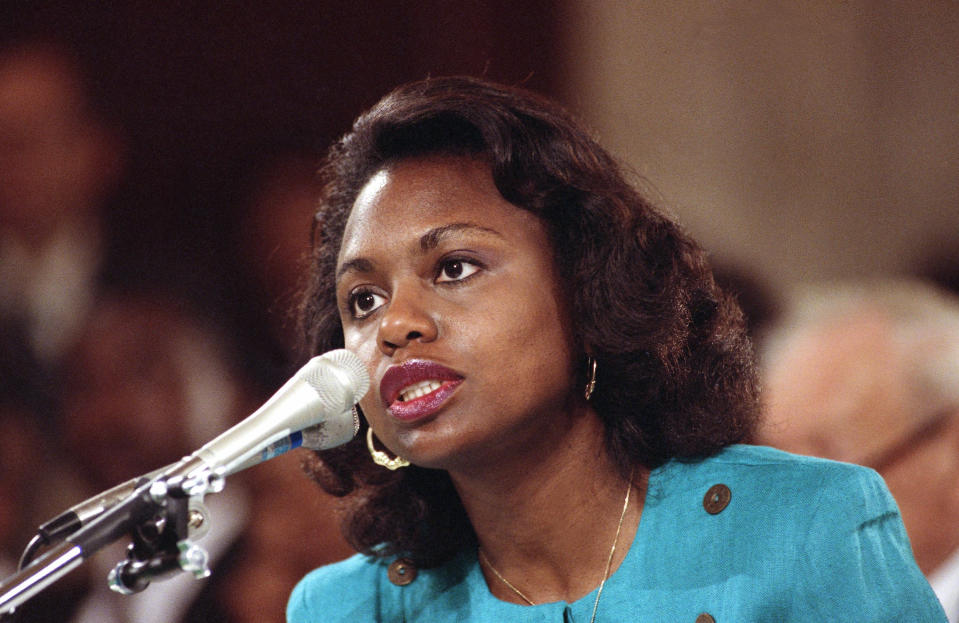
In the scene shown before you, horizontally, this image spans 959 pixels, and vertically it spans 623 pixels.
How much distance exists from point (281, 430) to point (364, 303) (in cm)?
68

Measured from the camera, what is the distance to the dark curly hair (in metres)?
2.19

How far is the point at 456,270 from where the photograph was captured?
81.3 inches

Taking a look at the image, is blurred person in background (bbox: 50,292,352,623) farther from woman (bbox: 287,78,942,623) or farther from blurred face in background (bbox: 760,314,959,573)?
blurred face in background (bbox: 760,314,959,573)

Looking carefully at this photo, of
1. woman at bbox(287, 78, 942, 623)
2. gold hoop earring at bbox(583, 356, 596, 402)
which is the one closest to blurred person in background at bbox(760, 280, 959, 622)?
woman at bbox(287, 78, 942, 623)

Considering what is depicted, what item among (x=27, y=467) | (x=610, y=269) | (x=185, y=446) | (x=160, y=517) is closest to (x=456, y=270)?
(x=610, y=269)

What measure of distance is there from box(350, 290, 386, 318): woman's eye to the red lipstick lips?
224 mm

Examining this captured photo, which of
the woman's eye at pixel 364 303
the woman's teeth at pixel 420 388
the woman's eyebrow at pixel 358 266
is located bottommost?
the woman's teeth at pixel 420 388

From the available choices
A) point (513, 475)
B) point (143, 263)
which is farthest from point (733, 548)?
point (143, 263)

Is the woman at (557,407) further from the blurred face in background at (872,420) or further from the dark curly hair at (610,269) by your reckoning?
the blurred face in background at (872,420)

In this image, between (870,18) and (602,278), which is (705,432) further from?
(870,18)

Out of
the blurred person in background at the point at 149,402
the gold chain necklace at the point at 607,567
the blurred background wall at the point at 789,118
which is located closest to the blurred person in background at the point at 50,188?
the blurred person in background at the point at 149,402

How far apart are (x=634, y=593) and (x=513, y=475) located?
33 cm

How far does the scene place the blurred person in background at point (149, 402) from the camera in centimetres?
334

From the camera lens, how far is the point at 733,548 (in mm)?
2047
